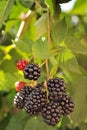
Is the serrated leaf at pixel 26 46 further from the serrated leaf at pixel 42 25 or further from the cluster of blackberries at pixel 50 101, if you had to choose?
the cluster of blackberries at pixel 50 101

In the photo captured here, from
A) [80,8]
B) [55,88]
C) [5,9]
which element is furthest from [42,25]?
[80,8]

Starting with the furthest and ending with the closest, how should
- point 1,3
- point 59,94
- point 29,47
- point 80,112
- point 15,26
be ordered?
point 15,26 < point 80,112 < point 29,47 < point 1,3 < point 59,94

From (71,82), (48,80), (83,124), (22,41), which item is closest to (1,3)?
(22,41)

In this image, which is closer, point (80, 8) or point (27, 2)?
point (27, 2)

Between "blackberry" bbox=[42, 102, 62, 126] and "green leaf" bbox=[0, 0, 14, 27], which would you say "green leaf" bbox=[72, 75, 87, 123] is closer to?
"blackberry" bbox=[42, 102, 62, 126]

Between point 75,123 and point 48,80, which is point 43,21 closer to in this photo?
point 48,80

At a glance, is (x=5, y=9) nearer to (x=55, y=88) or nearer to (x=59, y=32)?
(x=59, y=32)

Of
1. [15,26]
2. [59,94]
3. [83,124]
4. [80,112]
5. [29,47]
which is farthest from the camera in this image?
[15,26]
